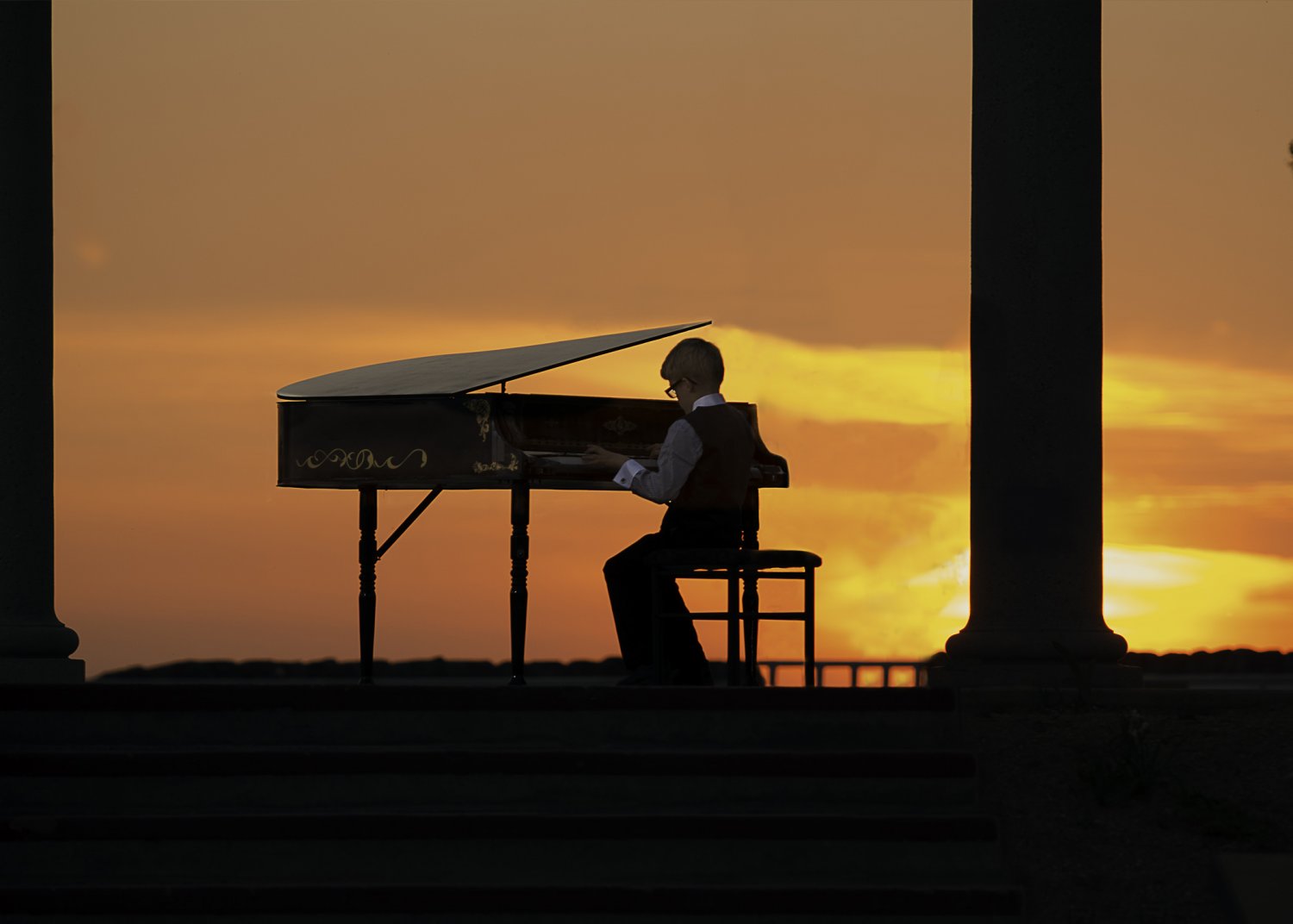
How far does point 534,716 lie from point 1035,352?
3.91m

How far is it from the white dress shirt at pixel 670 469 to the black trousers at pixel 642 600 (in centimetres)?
29

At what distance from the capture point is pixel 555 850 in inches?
308

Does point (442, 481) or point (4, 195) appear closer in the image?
point (442, 481)

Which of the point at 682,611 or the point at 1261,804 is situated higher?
the point at 682,611

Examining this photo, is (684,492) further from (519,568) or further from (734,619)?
(519,568)

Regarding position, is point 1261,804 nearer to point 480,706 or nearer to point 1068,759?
point 1068,759

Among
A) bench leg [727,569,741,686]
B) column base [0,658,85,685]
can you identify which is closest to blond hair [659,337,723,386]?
bench leg [727,569,741,686]

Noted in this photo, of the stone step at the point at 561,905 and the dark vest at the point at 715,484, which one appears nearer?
the stone step at the point at 561,905

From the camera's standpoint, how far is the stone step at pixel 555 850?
7809 millimetres

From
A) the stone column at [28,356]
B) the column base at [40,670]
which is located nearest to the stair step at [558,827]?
the column base at [40,670]

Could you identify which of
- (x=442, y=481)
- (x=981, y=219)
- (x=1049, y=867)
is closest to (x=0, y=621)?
(x=442, y=481)

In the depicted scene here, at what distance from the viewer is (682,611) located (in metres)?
10.1

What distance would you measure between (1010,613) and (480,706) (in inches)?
140

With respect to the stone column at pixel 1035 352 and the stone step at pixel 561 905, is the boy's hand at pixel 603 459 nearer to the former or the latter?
the stone column at pixel 1035 352
